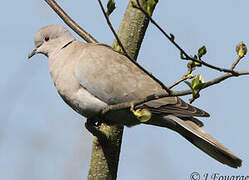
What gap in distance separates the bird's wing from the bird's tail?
3.3 inches

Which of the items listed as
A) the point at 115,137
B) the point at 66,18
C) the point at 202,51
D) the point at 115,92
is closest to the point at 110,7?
the point at 202,51

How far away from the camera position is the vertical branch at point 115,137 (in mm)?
3996

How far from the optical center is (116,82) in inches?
152

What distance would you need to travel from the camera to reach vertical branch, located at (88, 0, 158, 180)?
13.1ft

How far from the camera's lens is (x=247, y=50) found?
2.66 metres

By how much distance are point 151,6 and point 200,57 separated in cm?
46

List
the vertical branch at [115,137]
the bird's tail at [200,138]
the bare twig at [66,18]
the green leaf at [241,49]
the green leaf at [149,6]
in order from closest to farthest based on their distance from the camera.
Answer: the green leaf at [149,6] → the green leaf at [241,49] → the bird's tail at [200,138] → the vertical branch at [115,137] → the bare twig at [66,18]

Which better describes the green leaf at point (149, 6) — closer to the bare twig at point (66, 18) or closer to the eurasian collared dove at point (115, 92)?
the eurasian collared dove at point (115, 92)

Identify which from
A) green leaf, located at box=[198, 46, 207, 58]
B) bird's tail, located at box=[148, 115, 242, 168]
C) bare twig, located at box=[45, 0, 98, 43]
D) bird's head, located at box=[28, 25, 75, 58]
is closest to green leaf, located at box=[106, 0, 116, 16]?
green leaf, located at box=[198, 46, 207, 58]

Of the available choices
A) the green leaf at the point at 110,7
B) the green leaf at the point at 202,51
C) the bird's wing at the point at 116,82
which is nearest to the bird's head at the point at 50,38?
the bird's wing at the point at 116,82

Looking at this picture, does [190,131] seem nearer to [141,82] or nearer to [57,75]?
[141,82]

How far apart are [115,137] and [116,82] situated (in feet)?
1.87

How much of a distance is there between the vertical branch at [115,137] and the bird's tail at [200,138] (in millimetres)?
420

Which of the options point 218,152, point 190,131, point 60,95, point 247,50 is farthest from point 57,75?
point 247,50
